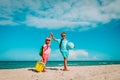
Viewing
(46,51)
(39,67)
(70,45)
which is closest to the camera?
(39,67)

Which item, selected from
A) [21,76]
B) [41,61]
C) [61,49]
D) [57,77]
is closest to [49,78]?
[57,77]

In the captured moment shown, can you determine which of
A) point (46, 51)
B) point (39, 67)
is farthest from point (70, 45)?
point (39, 67)

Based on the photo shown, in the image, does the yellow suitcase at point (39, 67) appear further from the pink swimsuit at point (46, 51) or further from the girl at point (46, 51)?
the pink swimsuit at point (46, 51)

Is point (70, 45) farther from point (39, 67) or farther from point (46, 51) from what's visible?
point (39, 67)

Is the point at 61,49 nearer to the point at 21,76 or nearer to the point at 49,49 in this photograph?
the point at 49,49

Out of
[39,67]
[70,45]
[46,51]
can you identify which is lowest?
[39,67]

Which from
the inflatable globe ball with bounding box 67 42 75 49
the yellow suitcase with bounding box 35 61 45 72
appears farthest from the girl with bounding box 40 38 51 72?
the inflatable globe ball with bounding box 67 42 75 49

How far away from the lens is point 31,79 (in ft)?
27.9

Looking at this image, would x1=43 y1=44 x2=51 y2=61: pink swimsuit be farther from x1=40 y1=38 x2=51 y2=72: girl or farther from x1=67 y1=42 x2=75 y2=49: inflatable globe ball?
x1=67 y1=42 x2=75 y2=49: inflatable globe ball

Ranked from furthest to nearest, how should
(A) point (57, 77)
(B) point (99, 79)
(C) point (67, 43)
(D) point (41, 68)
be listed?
1. (C) point (67, 43)
2. (D) point (41, 68)
3. (A) point (57, 77)
4. (B) point (99, 79)

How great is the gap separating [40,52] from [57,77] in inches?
101

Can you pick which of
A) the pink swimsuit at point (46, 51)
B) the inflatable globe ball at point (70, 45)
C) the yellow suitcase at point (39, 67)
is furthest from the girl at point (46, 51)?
the inflatable globe ball at point (70, 45)

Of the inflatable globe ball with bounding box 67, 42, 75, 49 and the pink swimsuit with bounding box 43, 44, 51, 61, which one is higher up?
the inflatable globe ball with bounding box 67, 42, 75, 49

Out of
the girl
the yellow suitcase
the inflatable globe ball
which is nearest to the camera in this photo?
the yellow suitcase
